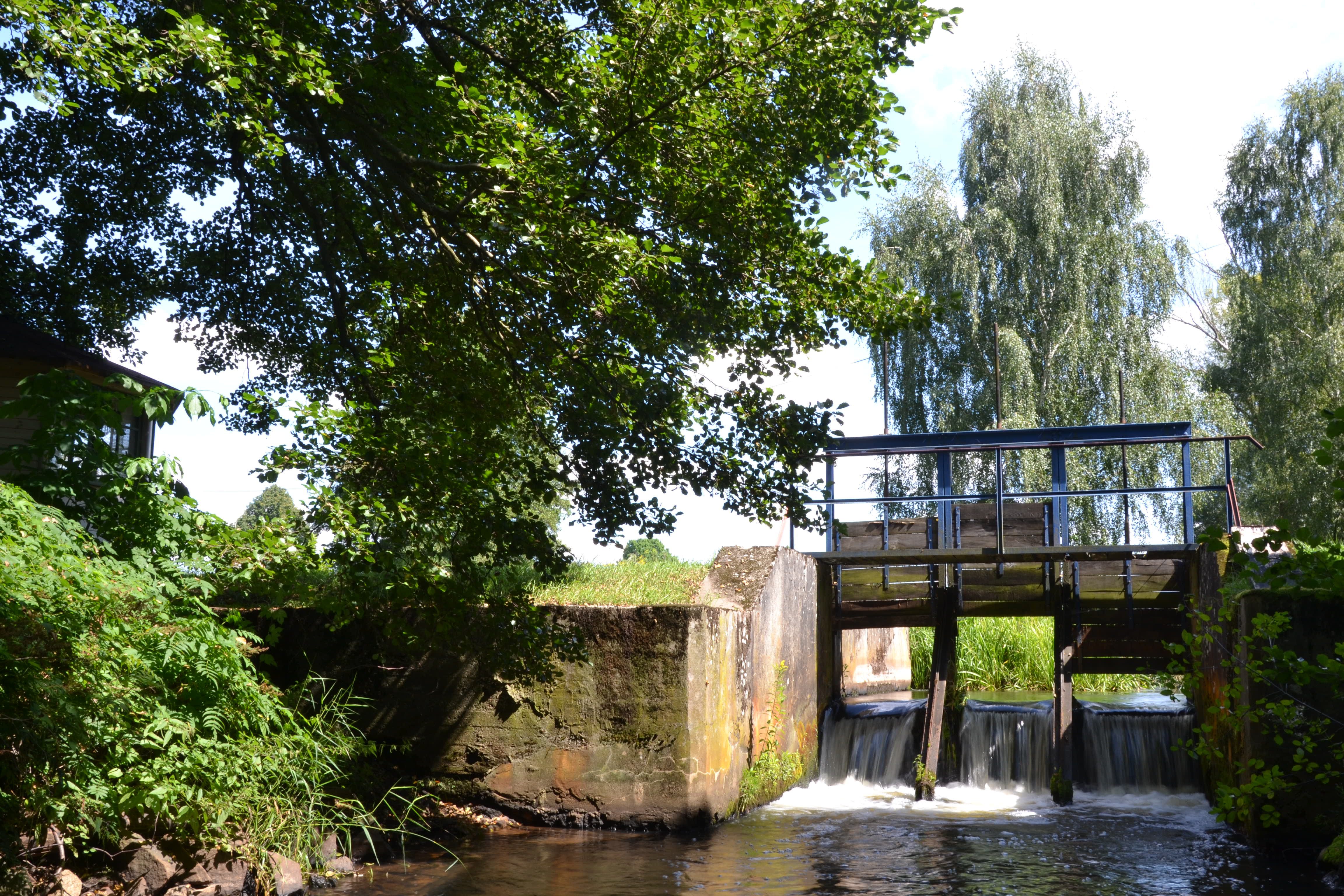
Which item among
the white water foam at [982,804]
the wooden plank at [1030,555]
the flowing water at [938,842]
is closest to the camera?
the flowing water at [938,842]

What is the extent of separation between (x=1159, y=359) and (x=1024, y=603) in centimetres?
1244

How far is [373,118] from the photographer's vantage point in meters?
10.3

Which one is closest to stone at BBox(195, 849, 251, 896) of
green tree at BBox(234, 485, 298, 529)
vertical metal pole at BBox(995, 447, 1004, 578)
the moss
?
the moss

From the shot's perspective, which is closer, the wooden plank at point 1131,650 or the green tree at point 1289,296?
the wooden plank at point 1131,650

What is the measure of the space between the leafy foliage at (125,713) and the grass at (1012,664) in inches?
510

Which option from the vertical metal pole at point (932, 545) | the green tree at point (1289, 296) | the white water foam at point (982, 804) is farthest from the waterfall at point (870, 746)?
the green tree at point (1289, 296)

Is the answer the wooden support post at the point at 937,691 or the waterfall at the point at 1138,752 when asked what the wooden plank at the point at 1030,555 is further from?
the waterfall at the point at 1138,752

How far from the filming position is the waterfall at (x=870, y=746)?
13039 mm

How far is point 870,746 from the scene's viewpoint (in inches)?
523

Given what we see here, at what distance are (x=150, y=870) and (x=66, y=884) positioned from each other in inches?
18.5

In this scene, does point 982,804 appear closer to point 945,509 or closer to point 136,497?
point 945,509

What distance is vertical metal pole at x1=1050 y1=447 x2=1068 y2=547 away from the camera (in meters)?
14.1

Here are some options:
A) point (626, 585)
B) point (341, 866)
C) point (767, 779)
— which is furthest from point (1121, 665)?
point (341, 866)

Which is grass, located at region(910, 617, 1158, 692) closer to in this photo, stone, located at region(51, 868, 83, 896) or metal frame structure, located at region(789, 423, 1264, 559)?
metal frame structure, located at region(789, 423, 1264, 559)
